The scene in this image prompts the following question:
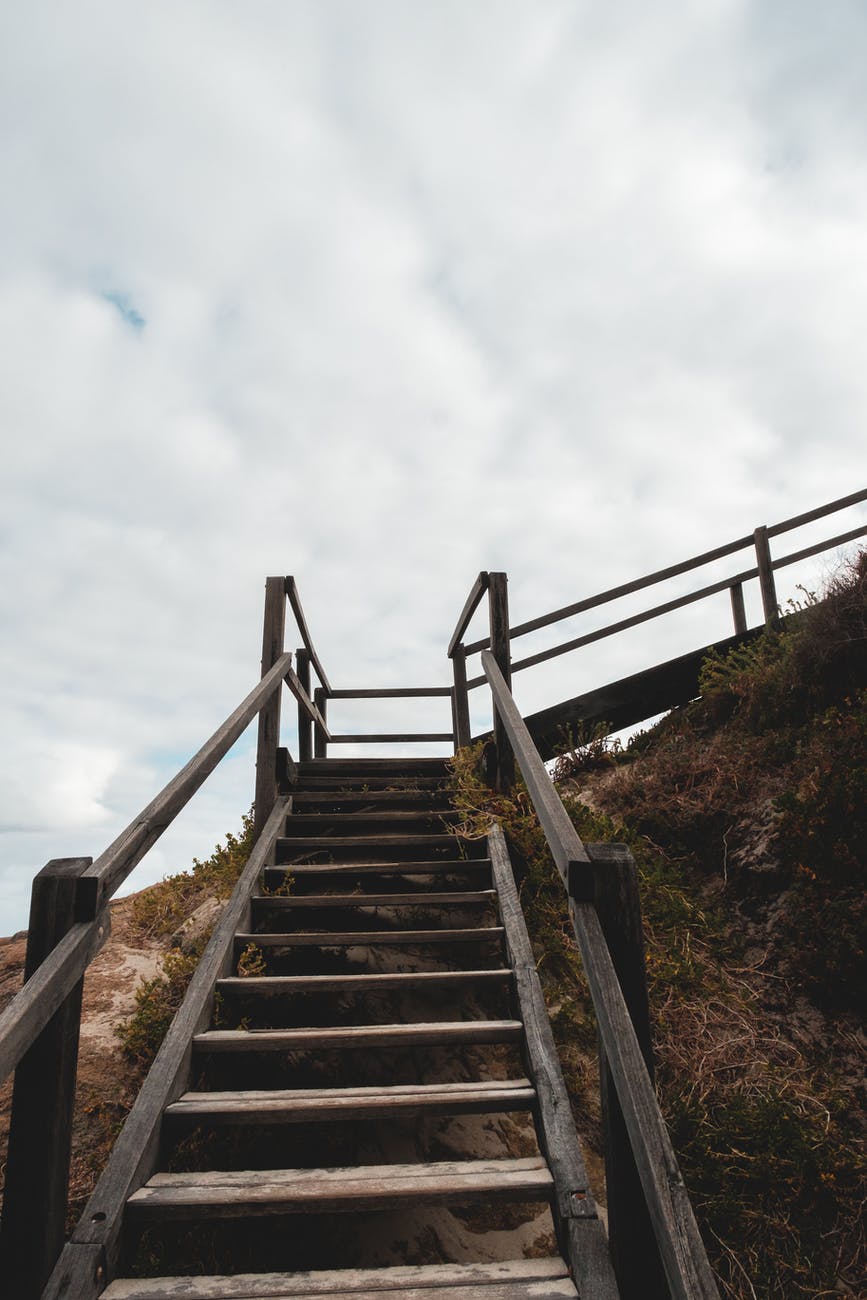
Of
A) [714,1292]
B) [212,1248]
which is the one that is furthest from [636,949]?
[212,1248]

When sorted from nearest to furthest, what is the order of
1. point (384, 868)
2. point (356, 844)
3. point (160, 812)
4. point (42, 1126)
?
point (42, 1126) → point (160, 812) → point (384, 868) → point (356, 844)

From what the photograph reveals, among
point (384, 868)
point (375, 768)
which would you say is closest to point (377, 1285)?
point (384, 868)

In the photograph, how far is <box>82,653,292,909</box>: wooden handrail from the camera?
2.24 metres

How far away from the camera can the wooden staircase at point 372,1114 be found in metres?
2.17

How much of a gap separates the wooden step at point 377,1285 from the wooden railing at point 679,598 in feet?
12.5

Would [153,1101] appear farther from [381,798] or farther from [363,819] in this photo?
[381,798]

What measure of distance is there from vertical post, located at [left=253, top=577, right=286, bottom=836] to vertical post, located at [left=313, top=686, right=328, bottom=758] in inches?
98.5

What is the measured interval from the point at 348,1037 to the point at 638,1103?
138 centimetres

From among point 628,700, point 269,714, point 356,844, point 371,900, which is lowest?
point 371,900

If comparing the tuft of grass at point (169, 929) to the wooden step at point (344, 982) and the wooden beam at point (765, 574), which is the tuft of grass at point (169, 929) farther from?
the wooden beam at point (765, 574)

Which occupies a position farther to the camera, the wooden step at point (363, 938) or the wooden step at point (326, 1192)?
the wooden step at point (363, 938)

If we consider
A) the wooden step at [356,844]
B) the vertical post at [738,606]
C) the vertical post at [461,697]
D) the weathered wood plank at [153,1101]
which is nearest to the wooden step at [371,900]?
the weathered wood plank at [153,1101]

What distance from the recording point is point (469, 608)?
18.7 feet

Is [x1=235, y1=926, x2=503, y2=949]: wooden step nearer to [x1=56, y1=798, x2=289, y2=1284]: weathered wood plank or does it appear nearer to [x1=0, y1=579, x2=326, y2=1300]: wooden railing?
[x1=56, y1=798, x2=289, y2=1284]: weathered wood plank
